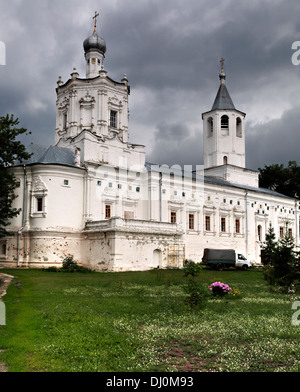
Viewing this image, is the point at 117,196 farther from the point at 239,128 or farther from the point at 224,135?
the point at 239,128

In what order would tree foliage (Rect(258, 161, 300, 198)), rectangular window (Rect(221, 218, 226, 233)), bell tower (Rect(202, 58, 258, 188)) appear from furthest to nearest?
tree foliage (Rect(258, 161, 300, 198)) < bell tower (Rect(202, 58, 258, 188)) < rectangular window (Rect(221, 218, 226, 233))

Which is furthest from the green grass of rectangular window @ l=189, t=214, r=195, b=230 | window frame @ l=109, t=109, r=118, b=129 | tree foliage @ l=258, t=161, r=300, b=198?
tree foliage @ l=258, t=161, r=300, b=198

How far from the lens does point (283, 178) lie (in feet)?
210

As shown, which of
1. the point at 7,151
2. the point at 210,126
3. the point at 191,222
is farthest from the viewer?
the point at 210,126

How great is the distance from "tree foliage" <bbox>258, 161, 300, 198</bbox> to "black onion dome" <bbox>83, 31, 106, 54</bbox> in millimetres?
35233

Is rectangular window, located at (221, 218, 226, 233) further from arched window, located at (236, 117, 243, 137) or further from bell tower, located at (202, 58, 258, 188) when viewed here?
arched window, located at (236, 117, 243, 137)

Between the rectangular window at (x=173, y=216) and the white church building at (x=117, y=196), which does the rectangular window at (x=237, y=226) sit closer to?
the white church building at (x=117, y=196)

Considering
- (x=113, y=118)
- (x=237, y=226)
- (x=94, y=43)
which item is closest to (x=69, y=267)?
(x=113, y=118)

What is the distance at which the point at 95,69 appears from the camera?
41.4 m

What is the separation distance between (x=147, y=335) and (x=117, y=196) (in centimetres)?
2768

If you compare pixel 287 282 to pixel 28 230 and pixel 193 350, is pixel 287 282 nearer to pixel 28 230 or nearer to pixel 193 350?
pixel 193 350

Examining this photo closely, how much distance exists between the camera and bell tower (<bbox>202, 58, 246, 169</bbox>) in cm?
5044
